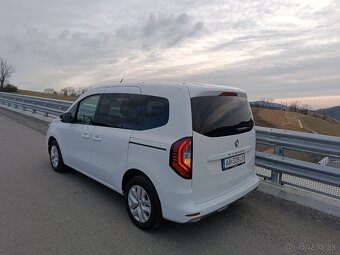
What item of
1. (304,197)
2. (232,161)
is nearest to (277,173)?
(304,197)

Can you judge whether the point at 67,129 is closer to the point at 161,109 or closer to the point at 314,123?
the point at 161,109

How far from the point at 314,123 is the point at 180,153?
2950 centimetres

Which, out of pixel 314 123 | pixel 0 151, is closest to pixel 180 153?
pixel 0 151

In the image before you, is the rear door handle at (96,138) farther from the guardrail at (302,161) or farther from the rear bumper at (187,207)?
the guardrail at (302,161)

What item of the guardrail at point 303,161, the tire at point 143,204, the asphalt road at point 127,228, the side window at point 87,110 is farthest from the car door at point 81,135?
the guardrail at point 303,161

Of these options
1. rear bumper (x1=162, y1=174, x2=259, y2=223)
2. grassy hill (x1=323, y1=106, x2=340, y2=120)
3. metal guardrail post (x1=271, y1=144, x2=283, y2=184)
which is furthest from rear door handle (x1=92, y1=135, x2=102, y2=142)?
grassy hill (x1=323, y1=106, x2=340, y2=120)

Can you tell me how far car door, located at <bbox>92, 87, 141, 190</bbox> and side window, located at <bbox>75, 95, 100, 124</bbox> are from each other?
198 mm

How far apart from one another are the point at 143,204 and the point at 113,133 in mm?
1092

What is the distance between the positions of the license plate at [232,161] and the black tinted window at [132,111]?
0.89 metres

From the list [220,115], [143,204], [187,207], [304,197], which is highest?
[220,115]

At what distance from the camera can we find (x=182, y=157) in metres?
3.29

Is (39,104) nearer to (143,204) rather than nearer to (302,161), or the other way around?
(143,204)

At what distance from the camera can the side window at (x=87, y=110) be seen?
4949 mm

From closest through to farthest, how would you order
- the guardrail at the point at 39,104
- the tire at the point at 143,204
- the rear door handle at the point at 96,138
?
1. the tire at the point at 143,204
2. the rear door handle at the point at 96,138
3. the guardrail at the point at 39,104
